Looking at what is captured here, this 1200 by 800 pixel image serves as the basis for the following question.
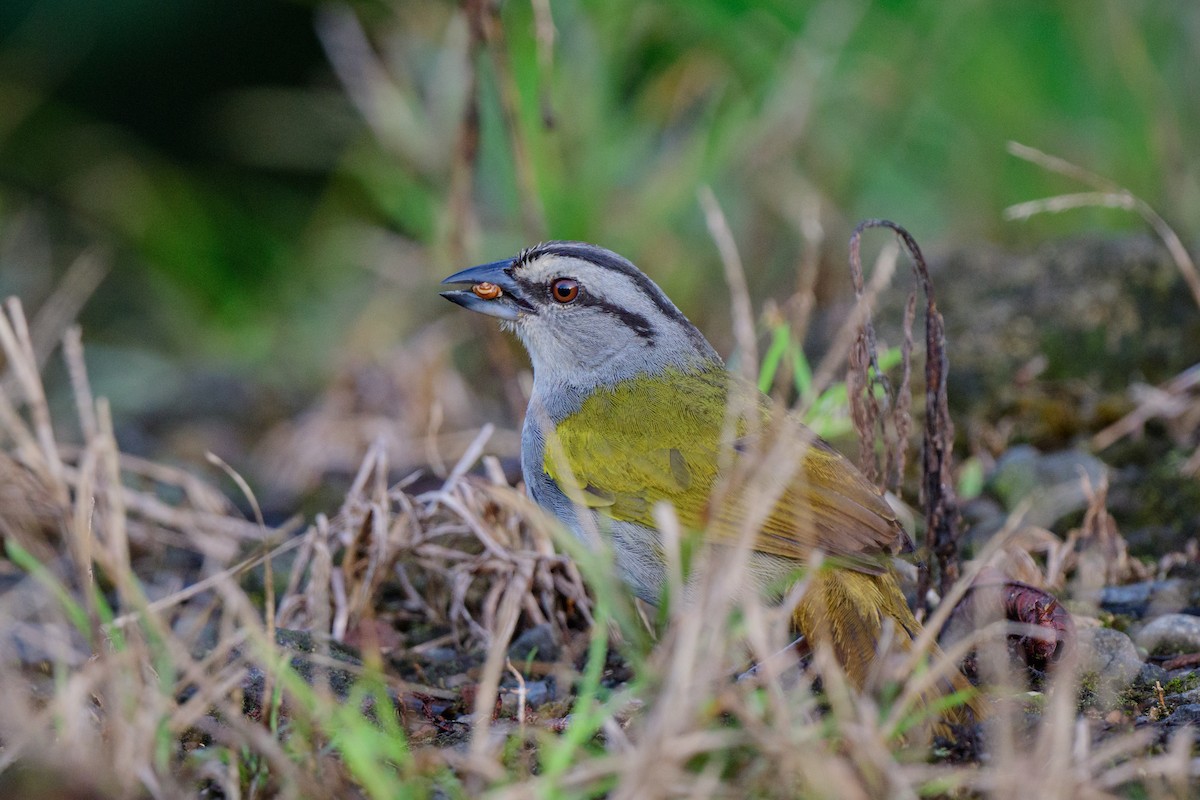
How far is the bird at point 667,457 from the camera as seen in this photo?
3307 mm

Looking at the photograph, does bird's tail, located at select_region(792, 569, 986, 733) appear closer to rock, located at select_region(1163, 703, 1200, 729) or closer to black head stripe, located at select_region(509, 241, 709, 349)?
rock, located at select_region(1163, 703, 1200, 729)

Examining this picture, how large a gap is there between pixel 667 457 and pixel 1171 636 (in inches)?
55.9

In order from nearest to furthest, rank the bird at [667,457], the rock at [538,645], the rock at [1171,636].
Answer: the bird at [667,457] < the rock at [1171,636] < the rock at [538,645]

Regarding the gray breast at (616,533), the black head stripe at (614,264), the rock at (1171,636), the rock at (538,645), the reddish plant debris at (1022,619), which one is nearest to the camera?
the reddish plant debris at (1022,619)

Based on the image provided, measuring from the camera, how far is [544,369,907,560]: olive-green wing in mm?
3391

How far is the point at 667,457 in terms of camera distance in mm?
3861

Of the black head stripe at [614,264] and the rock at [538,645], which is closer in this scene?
the rock at [538,645]

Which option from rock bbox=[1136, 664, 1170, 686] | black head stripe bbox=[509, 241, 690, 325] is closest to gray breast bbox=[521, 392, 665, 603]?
black head stripe bbox=[509, 241, 690, 325]

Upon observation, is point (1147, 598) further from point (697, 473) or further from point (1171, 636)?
point (697, 473)

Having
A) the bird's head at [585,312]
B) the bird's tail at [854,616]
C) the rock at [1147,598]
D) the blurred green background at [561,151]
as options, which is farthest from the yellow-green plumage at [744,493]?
the blurred green background at [561,151]

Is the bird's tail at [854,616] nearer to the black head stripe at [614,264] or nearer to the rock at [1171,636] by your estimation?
the rock at [1171,636]

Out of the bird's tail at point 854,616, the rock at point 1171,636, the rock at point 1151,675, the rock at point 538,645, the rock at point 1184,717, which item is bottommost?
the rock at point 538,645

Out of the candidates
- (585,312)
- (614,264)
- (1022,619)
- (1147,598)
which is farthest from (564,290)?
(1147,598)

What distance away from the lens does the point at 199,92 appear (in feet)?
28.9
